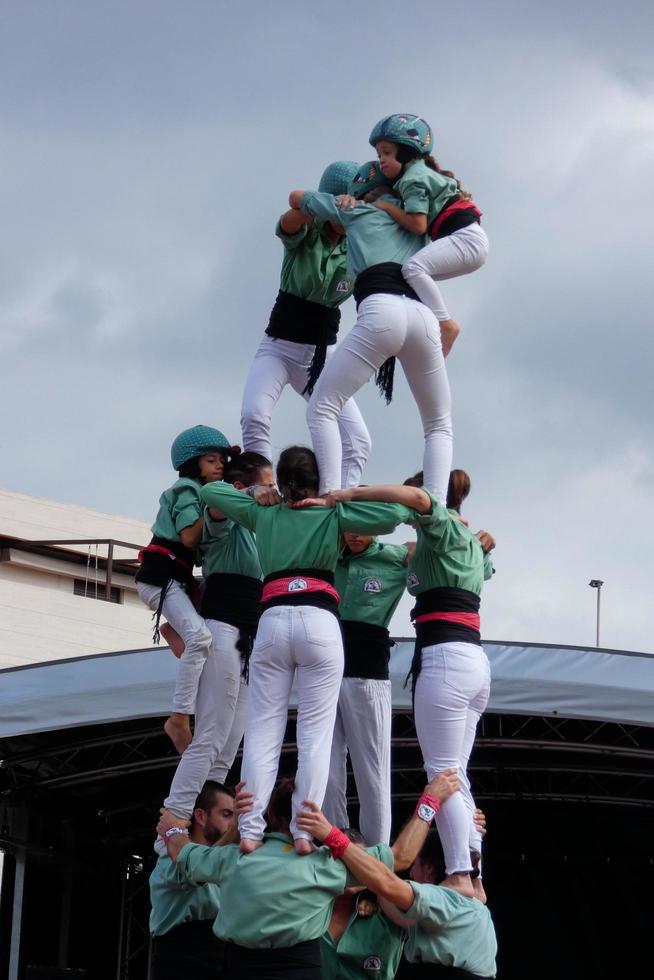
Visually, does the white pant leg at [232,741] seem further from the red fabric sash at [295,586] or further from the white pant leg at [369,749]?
the red fabric sash at [295,586]

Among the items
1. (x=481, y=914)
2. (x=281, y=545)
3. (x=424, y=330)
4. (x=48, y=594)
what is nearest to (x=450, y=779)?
(x=481, y=914)

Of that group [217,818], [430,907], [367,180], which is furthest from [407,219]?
[430,907]

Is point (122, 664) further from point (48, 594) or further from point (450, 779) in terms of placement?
point (48, 594)

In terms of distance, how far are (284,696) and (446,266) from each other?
6.74 feet

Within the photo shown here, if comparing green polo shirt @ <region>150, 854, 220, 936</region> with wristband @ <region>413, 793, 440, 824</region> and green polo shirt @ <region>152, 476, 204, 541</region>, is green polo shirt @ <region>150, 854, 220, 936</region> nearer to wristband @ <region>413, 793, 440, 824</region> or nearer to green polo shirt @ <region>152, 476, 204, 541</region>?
wristband @ <region>413, 793, 440, 824</region>

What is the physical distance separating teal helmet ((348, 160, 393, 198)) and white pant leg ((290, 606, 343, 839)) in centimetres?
211

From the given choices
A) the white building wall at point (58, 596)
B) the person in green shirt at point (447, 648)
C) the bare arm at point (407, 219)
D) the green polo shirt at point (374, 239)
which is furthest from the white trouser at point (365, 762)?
the white building wall at point (58, 596)

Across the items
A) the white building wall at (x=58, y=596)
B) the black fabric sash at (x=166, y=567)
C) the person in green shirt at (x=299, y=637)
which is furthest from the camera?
the white building wall at (x=58, y=596)

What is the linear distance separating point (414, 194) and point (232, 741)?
256 cm

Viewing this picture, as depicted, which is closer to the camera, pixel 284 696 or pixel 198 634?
pixel 284 696

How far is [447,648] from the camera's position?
550 centimetres

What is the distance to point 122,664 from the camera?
869 centimetres

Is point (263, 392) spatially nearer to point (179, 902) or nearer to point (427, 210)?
point (427, 210)

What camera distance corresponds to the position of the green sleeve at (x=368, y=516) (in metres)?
5.03
